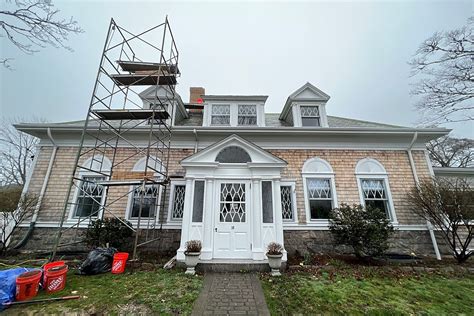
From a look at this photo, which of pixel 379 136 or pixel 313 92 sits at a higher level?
pixel 313 92

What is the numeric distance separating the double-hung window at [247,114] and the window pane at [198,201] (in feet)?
11.7

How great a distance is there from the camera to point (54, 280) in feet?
12.4

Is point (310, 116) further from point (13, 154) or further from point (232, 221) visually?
point (13, 154)

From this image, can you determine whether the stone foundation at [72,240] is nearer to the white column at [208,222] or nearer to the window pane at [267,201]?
the white column at [208,222]

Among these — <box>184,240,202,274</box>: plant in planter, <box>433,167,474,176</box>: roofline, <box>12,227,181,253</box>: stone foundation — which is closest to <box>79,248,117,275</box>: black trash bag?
<box>12,227,181,253</box>: stone foundation

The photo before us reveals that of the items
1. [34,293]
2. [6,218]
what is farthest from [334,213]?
[6,218]

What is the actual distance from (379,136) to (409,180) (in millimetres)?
2058

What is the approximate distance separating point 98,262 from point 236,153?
16.1 ft

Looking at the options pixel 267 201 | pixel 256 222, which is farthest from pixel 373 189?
pixel 256 222

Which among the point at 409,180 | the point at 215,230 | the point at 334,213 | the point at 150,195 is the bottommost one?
the point at 215,230

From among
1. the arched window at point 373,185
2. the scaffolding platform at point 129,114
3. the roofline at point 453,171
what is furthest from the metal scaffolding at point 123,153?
the roofline at point 453,171

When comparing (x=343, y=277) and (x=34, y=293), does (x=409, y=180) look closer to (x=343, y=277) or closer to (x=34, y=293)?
(x=343, y=277)

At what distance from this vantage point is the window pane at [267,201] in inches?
213

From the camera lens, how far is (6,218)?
19.8 feet
